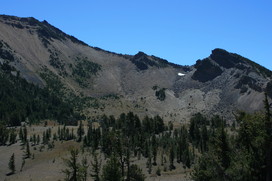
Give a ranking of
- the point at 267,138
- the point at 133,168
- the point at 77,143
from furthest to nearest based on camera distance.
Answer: the point at 77,143
the point at 133,168
the point at 267,138

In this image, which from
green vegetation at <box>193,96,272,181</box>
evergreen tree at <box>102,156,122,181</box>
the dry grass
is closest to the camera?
green vegetation at <box>193,96,272,181</box>

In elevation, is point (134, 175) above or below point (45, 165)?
above

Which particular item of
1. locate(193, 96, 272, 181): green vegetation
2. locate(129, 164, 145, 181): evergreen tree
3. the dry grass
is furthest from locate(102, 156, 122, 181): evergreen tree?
the dry grass

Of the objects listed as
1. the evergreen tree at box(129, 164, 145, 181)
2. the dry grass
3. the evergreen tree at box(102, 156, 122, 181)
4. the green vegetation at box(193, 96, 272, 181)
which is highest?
the green vegetation at box(193, 96, 272, 181)

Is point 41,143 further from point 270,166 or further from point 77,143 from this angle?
point 270,166

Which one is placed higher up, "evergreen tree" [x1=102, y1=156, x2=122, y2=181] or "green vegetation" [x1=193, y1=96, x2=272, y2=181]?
"green vegetation" [x1=193, y1=96, x2=272, y2=181]

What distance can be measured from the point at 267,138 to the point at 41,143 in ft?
403

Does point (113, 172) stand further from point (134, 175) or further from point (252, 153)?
point (252, 153)

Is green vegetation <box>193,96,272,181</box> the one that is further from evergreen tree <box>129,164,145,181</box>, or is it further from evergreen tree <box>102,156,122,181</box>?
evergreen tree <box>129,164,145,181</box>

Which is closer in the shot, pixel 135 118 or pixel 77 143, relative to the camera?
pixel 77 143

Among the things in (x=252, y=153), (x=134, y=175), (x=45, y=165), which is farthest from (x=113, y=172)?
(x=45, y=165)

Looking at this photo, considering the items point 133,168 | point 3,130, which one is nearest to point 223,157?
point 133,168

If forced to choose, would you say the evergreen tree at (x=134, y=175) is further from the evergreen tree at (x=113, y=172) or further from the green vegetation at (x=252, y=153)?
the green vegetation at (x=252, y=153)

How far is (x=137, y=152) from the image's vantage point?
12800 cm
